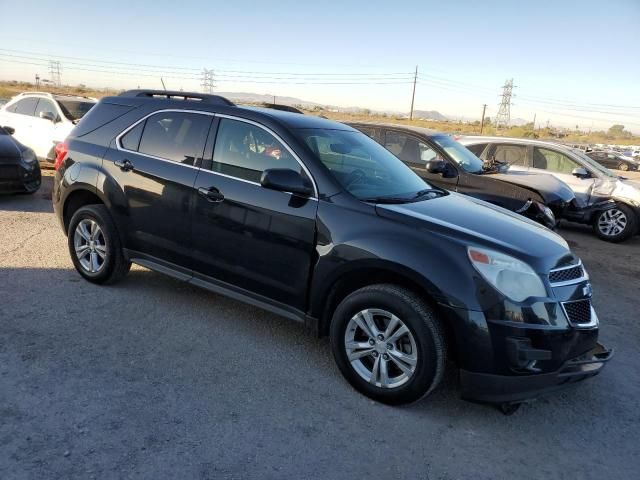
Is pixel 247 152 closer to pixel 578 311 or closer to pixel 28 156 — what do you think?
pixel 578 311

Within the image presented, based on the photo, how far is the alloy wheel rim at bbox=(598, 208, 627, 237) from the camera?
9.43 meters

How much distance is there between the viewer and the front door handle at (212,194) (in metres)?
3.91

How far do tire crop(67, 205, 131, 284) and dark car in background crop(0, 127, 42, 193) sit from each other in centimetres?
399

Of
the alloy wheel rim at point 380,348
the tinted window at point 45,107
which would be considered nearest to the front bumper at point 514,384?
the alloy wheel rim at point 380,348

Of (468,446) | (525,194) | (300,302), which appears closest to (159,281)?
(300,302)

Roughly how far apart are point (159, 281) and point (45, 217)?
3463mm

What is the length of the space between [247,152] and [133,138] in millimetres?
1325

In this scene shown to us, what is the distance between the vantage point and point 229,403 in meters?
3.18

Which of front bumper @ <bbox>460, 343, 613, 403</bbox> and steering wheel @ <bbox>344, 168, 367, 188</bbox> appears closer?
front bumper @ <bbox>460, 343, 613, 403</bbox>

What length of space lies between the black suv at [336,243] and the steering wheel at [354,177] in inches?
0.9

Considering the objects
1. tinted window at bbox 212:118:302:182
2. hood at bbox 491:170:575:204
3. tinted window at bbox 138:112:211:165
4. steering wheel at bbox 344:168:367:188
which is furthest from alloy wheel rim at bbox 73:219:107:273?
hood at bbox 491:170:575:204

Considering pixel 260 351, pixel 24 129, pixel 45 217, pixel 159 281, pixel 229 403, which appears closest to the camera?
pixel 229 403

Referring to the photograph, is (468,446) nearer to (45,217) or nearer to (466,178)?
(466,178)

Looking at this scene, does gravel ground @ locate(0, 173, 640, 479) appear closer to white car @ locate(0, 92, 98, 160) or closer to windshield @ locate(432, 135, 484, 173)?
windshield @ locate(432, 135, 484, 173)
